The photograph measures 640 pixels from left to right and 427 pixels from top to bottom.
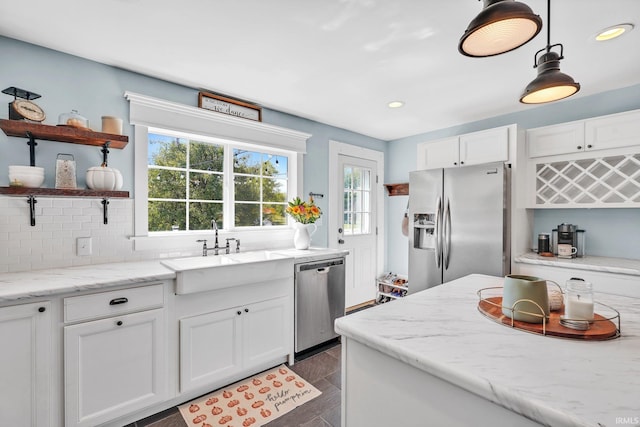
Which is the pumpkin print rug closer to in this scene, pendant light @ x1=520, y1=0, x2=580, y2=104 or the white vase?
the white vase

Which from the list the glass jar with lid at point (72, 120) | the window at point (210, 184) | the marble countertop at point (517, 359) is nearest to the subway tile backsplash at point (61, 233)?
the window at point (210, 184)

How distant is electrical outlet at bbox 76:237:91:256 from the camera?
203 cm

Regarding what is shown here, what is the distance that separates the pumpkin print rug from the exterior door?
5.63 feet

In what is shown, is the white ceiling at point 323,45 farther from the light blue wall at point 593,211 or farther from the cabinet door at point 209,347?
the cabinet door at point 209,347

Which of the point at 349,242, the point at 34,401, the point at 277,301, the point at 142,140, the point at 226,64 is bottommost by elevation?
the point at 34,401

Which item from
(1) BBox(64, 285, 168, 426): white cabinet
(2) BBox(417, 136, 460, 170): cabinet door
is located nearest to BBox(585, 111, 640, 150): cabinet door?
(2) BBox(417, 136, 460, 170): cabinet door

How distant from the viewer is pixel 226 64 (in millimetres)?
2158

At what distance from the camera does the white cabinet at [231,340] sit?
78.0 inches

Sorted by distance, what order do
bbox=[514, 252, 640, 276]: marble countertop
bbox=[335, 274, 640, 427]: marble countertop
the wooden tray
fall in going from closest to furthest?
bbox=[335, 274, 640, 427]: marble countertop
the wooden tray
bbox=[514, 252, 640, 276]: marble countertop

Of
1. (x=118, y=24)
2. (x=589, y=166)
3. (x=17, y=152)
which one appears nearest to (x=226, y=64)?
(x=118, y=24)

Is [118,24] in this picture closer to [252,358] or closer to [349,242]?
[252,358]

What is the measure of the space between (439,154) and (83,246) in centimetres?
342

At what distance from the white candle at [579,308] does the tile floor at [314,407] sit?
58.1 inches

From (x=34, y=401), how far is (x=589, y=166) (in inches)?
167
